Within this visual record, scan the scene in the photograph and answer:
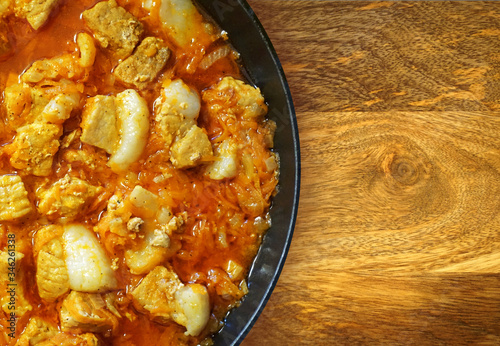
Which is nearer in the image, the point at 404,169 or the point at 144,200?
the point at 144,200

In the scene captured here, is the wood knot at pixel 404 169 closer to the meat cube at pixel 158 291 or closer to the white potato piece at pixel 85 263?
the meat cube at pixel 158 291

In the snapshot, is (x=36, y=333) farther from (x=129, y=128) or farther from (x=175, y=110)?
(x=175, y=110)

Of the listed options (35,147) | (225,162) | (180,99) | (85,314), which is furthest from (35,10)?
(85,314)

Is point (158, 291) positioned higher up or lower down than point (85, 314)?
lower down

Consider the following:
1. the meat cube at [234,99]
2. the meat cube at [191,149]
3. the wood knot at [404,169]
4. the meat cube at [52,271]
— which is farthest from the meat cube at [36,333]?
the wood knot at [404,169]

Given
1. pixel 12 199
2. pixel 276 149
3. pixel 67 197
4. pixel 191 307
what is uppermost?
pixel 12 199

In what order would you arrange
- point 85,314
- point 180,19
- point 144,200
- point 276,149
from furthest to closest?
point 276,149 < point 180,19 < point 144,200 < point 85,314

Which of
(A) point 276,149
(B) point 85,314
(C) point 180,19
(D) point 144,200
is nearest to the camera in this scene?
(B) point 85,314

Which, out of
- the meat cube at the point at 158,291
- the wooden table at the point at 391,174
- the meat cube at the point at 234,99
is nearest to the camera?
the meat cube at the point at 158,291
